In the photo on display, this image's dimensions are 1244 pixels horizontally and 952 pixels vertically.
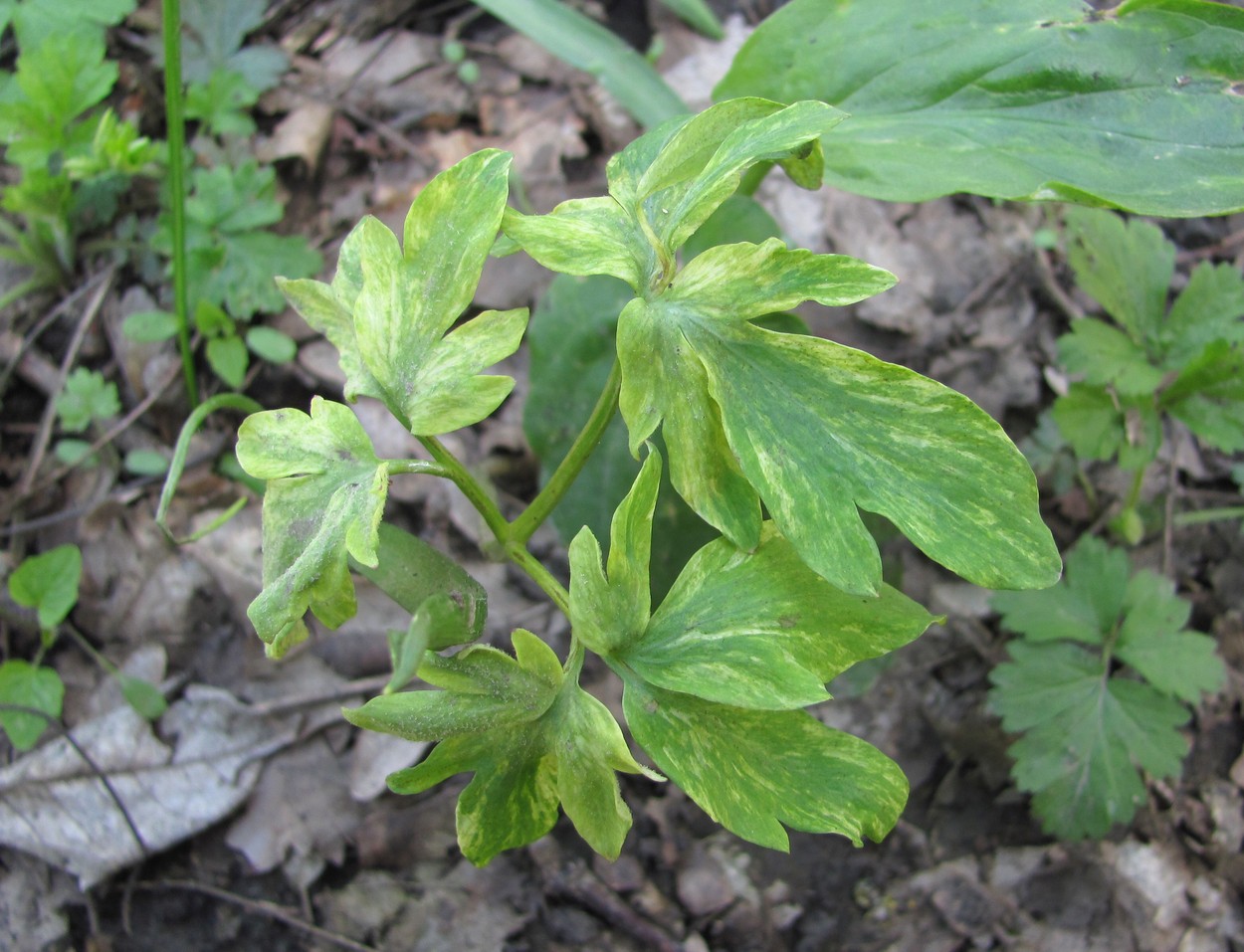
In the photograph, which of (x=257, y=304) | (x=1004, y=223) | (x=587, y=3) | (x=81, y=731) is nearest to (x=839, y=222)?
(x=1004, y=223)

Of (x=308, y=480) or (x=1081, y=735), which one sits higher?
(x=308, y=480)

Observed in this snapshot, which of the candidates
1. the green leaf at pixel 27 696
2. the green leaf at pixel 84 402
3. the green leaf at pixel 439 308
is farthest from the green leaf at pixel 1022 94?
the green leaf at pixel 27 696

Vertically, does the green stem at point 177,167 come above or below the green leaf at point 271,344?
above

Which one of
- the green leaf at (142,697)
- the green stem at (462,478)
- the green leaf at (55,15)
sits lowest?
the green leaf at (142,697)

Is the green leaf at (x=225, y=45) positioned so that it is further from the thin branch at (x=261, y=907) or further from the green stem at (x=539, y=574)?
the thin branch at (x=261, y=907)

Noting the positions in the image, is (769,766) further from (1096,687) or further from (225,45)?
(225,45)

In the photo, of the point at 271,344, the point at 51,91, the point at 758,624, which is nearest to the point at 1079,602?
the point at 758,624

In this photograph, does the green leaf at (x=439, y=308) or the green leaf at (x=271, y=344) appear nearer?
the green leaf at (x=439, y=308)
